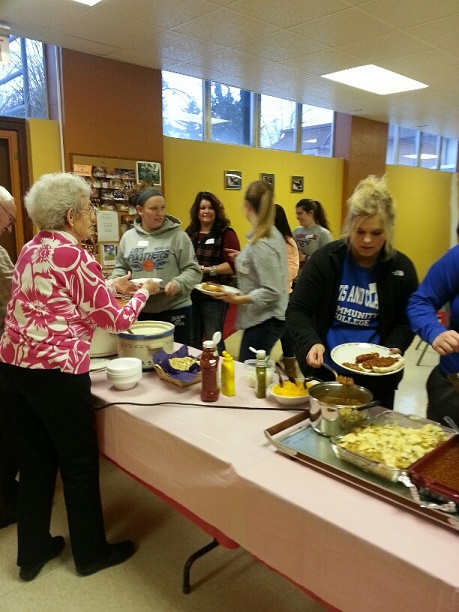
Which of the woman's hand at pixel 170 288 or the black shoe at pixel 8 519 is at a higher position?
the woman's hand at pixel 170 288

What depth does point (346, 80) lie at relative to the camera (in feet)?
15.6

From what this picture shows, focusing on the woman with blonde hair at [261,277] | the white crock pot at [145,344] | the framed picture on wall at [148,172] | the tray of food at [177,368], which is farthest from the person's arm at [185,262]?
the framed picture on wall at [148,172]

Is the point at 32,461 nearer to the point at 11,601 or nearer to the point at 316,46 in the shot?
the point at 11,601

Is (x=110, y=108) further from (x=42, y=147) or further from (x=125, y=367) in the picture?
(x=125, y=367)

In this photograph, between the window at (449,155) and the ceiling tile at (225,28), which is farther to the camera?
the window at (449,155)

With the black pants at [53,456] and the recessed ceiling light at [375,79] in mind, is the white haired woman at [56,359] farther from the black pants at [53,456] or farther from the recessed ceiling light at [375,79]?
the recessed ceiling light at [375,79]

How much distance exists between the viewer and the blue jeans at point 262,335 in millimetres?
2422

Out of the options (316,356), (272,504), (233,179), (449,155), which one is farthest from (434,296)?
(449,155)

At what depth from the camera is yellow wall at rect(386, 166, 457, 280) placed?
8156 mm

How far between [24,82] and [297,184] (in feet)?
11.2

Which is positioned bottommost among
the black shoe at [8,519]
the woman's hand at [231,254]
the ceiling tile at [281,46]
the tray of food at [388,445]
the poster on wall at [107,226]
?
the black shoe at [8,519]

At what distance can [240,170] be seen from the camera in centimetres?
545

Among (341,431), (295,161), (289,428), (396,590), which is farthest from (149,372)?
(295,161)

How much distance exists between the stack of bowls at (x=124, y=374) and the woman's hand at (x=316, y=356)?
61cm
